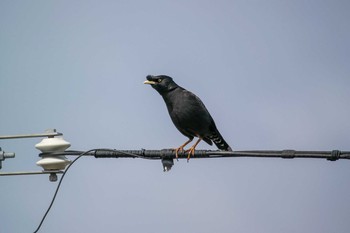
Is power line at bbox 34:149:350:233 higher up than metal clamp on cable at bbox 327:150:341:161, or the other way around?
power line at bbox 34:149:350:233

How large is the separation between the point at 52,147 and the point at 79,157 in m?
0.33

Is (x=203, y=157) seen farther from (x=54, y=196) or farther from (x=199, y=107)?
(x=199, y=107)

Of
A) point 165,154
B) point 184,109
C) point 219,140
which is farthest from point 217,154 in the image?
point 219,140

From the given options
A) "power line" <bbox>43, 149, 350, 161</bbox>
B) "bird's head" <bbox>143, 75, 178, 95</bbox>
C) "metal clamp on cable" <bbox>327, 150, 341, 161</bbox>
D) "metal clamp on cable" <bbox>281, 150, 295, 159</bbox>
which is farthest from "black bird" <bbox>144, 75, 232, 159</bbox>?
"metal clamp on cable" <bbox>327, 150, 341, 161</bbox>

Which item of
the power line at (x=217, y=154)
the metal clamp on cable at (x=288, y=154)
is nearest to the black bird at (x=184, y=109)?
the power line at (x=217, y=154)

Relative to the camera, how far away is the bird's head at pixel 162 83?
12180 mm

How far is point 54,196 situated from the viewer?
9.26 metres

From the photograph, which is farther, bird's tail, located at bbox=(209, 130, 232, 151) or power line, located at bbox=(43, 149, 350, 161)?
bird's tail, located at bbox=(209, 130, 232, 151)

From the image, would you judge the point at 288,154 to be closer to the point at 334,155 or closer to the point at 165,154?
the point at 334,155

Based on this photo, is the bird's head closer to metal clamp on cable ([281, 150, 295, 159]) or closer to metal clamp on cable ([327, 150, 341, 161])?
metal clamp on cable ([281, 150, 295, 159])

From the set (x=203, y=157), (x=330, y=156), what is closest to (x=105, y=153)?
(x=203, y=157)

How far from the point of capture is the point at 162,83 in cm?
1222

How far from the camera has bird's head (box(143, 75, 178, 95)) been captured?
1218 cm

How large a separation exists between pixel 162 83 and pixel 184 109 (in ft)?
1.70
